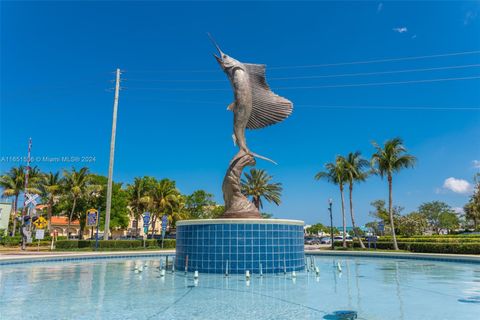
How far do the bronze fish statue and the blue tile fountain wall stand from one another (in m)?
4.16

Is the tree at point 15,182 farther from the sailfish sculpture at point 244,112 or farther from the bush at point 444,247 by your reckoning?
the bush at point 444,247

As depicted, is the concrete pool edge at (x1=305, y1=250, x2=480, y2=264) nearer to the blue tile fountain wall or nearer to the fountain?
the fountain

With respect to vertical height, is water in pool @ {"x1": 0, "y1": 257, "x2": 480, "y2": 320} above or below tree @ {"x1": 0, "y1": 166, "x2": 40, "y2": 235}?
below

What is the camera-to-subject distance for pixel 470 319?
8.32m

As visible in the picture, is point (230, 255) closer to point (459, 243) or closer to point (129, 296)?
point (129, 296)

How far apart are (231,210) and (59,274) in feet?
28.9

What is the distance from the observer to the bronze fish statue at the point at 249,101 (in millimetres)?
19250

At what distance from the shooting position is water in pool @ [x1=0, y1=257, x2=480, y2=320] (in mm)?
8984

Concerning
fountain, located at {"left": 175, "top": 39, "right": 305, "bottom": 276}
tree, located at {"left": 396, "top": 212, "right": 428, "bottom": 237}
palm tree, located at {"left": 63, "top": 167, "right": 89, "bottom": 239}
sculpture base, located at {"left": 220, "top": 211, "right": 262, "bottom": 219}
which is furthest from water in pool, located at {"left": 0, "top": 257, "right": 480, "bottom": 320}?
tree, located at {"left": 396, "top": 212, "right": 428, "bottom": 237}

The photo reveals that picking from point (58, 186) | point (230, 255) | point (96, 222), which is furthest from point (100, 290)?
point (58, 186)

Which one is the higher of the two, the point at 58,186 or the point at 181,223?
the point at 58,186

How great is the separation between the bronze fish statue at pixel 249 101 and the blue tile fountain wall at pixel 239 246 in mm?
4162

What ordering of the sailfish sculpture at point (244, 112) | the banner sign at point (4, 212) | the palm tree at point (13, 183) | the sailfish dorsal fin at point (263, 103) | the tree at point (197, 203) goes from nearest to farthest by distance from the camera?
the sailfish sculpture at point (244, 112) < the sailfish dorsal fin at point (263, 103) < the banner sign at point (4, 212) < the palm tree at point (13, 183) < the tree at point (197, 203)

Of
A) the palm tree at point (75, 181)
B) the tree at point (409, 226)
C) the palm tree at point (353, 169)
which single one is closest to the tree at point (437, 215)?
the tree at point (409, 226)
